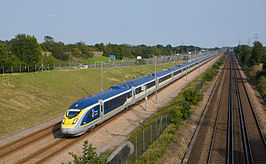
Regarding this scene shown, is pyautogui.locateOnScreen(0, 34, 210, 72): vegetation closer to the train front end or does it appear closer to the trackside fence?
the train front end

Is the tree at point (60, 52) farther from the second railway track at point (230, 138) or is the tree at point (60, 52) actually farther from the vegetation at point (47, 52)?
the second railway track at point (230, 138)

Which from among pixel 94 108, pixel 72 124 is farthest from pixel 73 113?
pixel 94 108

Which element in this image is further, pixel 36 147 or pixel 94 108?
pixel 94 108

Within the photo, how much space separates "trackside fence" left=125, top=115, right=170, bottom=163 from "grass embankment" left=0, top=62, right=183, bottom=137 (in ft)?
46.9

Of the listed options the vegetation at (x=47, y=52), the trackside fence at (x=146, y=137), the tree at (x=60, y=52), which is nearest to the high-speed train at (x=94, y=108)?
the trackside fence at (x=146, y=137)

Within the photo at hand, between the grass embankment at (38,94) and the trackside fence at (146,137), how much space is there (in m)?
14.3

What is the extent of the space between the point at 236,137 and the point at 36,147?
19.0m

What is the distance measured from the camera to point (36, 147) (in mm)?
18938

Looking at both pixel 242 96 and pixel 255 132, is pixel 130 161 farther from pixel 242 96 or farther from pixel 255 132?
pixel 242 96

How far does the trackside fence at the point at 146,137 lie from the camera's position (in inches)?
591

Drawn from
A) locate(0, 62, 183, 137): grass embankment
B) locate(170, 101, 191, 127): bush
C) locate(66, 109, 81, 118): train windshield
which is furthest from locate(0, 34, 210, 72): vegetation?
locate(170, 101, 191, 127): bush

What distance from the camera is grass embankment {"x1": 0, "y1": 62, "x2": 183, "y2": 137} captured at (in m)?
25.8

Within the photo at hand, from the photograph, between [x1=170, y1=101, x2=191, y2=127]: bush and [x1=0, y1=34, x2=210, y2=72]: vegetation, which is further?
[x1=0, y1=34, x2=210, y2=72]: vegetation

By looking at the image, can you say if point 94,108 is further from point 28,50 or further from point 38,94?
point 28,50
